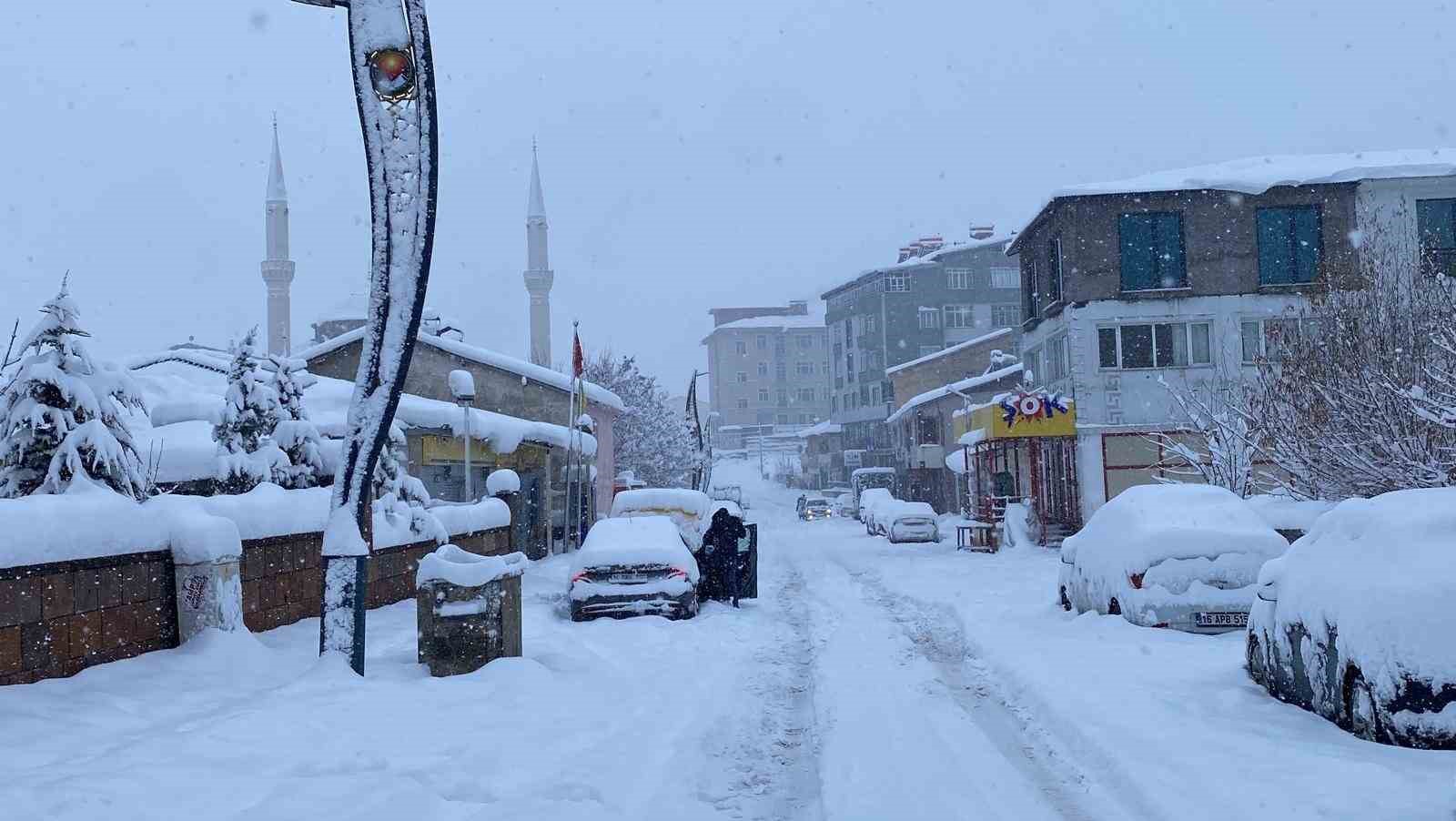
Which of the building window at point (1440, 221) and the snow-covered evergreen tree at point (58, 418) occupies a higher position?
the building window at point (1440, 221)

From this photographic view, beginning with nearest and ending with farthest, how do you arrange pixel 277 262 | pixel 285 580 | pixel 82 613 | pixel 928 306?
pixel 82 613
pixel 285 580
pixel 277 262
pixel 928 306

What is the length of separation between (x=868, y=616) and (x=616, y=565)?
11.7 feet

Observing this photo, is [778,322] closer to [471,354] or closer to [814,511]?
[814,511]

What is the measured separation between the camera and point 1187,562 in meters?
13.1

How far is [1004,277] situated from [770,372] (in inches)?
2135

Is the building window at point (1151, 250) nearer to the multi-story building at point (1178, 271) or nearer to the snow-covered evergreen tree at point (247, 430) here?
the multi-story building at point (1178, 271)

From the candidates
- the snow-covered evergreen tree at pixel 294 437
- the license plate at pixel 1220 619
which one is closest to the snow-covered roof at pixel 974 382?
the snow-covered evergreen tree at pixel 294 437

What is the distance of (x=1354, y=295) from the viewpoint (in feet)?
71.5

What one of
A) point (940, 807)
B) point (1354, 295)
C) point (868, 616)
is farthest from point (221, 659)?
point (1354, 295)

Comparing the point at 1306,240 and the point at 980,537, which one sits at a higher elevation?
the point at 1306,240

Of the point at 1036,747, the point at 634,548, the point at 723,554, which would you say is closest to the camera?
the point at 1036,747

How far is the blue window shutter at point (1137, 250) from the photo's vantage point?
37.2 metres

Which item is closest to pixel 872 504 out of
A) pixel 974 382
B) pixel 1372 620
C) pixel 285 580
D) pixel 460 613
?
pixel 974 382

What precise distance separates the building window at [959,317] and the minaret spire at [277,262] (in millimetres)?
46690
